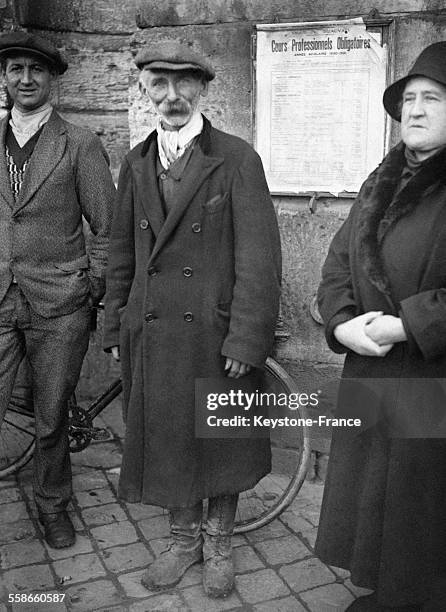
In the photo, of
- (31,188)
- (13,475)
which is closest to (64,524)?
(13,475)

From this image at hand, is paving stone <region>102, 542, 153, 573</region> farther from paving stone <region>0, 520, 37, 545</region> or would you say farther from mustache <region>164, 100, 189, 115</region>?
mustache <region>164, 100, 189, 115</region>

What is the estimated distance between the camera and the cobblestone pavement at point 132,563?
11.7 ft

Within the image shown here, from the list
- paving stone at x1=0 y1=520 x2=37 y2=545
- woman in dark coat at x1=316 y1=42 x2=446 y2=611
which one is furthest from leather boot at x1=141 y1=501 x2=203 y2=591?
woman in dark coat at x1=316 y1=42 x2=446 y2=611

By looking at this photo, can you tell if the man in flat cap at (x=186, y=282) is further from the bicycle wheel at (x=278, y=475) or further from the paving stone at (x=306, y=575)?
the bicycle wheel at (x=278, y=475)

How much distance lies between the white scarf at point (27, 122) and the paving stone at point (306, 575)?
7.70 ft

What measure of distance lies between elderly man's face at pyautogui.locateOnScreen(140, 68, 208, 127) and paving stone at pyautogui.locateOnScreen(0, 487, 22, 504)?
92.3 inches

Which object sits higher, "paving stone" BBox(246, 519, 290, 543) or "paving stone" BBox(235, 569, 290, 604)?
"paving stone" BBox(246, 519, 290, 543)

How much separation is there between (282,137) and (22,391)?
2.00 meters

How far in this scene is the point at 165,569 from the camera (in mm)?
3678

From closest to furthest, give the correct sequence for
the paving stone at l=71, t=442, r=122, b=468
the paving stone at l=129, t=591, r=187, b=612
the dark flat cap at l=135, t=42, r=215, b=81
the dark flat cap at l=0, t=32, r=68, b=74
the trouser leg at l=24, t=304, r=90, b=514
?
1. the dark flat cap at l=135, t=42, r=215, b=81
2. the paving stone at l=129, t=591, r=187, b=612
3. the dark flat cap at l=0, t=32, r=68, b=74
4. the trouser leg at l=24, t=304, r=90, b=514
5. the paving stone at l=71, t=442, r=122, b=468

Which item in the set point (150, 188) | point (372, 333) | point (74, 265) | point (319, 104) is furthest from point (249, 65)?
point (372, 333)

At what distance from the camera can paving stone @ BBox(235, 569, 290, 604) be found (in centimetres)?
361

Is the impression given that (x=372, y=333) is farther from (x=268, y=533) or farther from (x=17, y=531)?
(x=17, y=531)

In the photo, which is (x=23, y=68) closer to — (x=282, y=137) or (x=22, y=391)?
(x=282, y=137)
